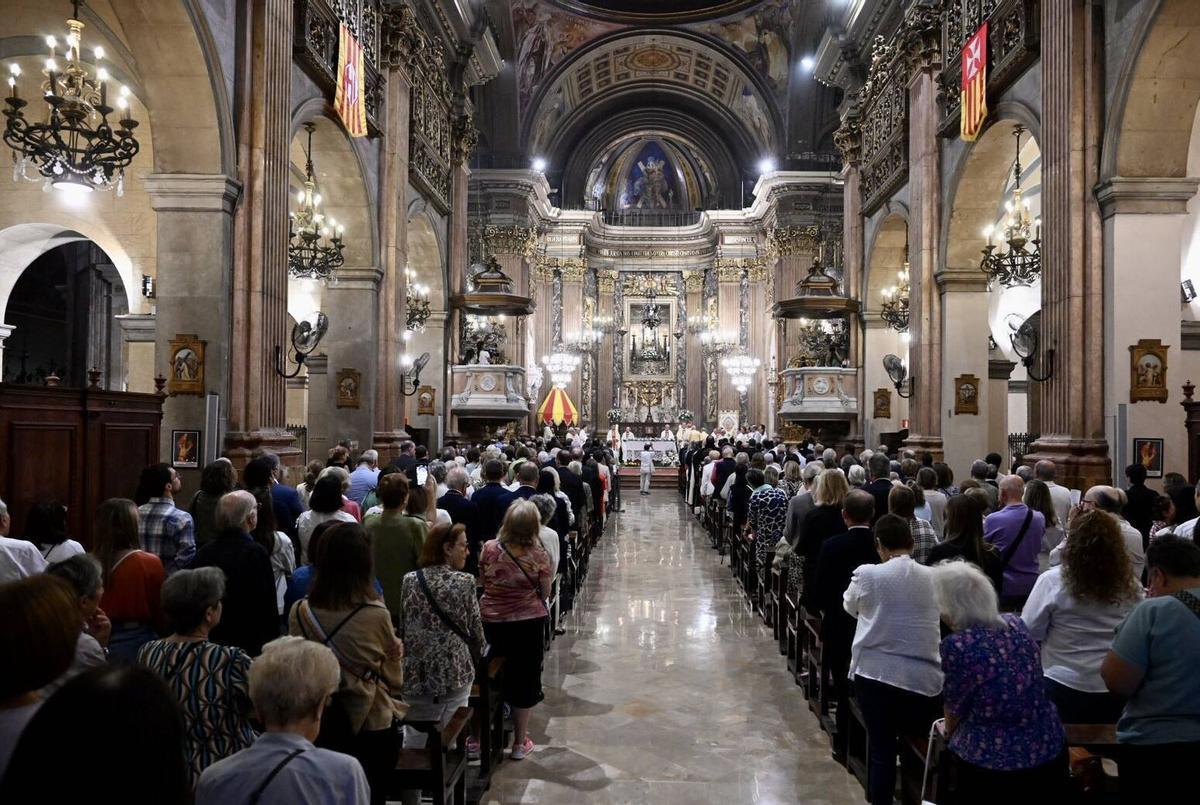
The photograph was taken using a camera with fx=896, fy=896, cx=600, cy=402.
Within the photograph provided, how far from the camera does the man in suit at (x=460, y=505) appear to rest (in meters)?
6.81

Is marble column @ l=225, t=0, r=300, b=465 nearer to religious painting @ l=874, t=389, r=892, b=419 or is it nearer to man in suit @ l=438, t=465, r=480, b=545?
man in suit @ l=438, t=465, r=480, b=545

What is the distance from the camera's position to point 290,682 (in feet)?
7.43

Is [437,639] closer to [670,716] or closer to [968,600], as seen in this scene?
[968,600]

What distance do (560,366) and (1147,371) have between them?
22413mm

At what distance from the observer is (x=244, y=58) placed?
9.39m

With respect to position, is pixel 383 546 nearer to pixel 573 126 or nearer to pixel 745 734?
pixel 745 734

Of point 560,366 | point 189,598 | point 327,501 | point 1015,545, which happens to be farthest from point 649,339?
point 189,598

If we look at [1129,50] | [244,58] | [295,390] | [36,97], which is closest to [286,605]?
[244,58]

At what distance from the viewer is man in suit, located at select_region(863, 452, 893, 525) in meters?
6.64

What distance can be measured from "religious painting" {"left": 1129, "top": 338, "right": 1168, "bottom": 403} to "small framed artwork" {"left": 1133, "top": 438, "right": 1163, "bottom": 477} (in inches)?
16.9

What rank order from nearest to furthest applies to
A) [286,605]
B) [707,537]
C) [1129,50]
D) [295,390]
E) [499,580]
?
[286,605] < [499,580] < [1129,50] < [707,537] < [295,390]

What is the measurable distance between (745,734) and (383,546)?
2.63m

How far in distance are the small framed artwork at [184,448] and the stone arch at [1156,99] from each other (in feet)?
31.4

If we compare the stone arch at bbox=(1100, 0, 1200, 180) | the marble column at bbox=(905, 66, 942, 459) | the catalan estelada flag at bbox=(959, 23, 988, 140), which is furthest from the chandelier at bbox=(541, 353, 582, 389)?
the stone arch at bbox=(1100, 0, 1200, 180)
